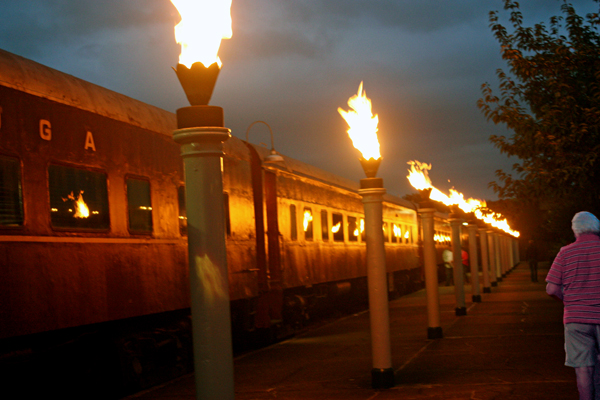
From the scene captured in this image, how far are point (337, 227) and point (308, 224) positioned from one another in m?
2.27

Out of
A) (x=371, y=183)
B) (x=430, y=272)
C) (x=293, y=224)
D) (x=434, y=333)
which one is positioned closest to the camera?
(x=371, y=183)

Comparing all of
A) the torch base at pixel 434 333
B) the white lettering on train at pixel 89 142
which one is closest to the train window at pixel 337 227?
the torch base at pixel 434 333

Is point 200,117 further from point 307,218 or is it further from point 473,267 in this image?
point 473,267

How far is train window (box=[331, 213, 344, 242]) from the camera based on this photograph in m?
17.3

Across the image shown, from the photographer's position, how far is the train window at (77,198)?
23.5 feet

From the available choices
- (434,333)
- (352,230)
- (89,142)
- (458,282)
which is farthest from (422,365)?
(352,230)

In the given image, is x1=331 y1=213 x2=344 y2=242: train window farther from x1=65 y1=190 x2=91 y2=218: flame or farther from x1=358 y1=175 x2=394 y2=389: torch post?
x1=65 y1=190 x2=91 y2=218: flame

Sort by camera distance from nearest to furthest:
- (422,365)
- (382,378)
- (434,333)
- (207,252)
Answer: (207,252) → (382,378) → (422,365) → (434,333)

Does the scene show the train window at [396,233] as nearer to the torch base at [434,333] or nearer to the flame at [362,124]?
the torch base at [434,333]

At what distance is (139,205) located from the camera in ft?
28.8

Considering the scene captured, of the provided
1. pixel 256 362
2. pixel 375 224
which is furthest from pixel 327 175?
pixel 375 224

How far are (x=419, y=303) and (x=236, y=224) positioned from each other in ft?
37.0

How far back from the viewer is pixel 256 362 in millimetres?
10602

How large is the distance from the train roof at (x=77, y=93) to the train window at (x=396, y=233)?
14.8 meters
